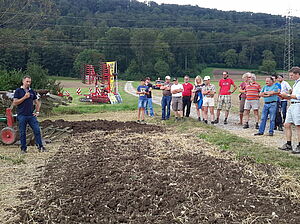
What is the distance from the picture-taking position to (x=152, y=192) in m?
4.52

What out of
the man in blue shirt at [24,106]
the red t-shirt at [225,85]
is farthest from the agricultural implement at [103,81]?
the man in blue shirt at [24,106]

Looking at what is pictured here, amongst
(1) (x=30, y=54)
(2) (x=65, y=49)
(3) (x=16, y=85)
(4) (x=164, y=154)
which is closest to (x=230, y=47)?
(2) (x=65, y=49)

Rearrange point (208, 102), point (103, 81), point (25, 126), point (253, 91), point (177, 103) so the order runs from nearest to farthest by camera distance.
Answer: point (25, 126)
point (253, 91)
point (208, 102)
point (177, 103)
point (103, 81)

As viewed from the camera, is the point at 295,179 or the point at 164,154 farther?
the point at 164,154

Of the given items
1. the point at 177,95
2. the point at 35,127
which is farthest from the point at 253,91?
the point at 35,127

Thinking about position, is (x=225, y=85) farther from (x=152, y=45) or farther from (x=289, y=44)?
(x=152, y=45)

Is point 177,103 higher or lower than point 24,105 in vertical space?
lower

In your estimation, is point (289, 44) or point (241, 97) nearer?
point (241, 97)

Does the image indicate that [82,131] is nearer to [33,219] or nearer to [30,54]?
[33,219]

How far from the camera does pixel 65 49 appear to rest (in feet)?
235

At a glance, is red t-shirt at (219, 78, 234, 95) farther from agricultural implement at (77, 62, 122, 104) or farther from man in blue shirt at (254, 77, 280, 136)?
agricultural implement at (77, 62, 122, 104)

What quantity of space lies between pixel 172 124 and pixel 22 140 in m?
5.47

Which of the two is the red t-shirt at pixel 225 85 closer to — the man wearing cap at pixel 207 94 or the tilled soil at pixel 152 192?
the man wearing cap at pixel 207 94

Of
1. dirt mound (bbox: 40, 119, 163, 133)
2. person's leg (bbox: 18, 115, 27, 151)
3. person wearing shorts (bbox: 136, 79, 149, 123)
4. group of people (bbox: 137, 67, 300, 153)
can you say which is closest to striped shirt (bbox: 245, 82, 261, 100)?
group of people (bbox: 137, 67, 300, 153)
